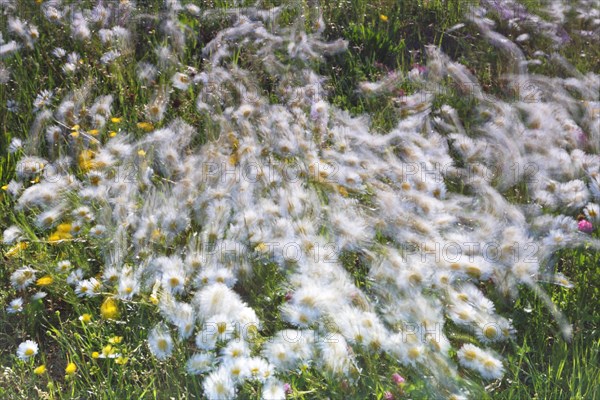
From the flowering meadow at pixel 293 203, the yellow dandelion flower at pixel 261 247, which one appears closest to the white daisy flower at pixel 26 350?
the flowering meadow at pixel 293 203

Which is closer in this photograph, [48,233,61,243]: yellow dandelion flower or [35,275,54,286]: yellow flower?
[35,275,54,286]: yellow flower

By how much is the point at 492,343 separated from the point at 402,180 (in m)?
0.64

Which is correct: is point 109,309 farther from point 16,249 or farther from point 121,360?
point 16,249

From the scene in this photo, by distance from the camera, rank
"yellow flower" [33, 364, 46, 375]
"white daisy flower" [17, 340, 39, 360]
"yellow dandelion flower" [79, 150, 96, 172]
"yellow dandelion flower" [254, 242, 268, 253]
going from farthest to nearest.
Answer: "yellow dandelion flower" [79, 150, 96, 172], "yellow dandelion flower" [254, 242, 268, 253], "white daisy flower" [17, 340, 39, 360], "yellow flower" [33, 364, 46, 375]

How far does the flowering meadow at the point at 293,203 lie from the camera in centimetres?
187

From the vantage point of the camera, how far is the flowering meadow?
1.87m

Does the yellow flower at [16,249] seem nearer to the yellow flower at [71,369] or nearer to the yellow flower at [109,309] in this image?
the yellow flower at [109,309]

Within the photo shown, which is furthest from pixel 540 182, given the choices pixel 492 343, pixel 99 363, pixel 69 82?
Result: pixel 69 82

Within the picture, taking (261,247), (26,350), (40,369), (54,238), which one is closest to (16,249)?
(54,238)

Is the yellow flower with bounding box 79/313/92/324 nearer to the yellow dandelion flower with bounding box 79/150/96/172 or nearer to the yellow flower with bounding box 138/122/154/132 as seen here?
the yellow dandelion flower with bounding box 79/150/96/172

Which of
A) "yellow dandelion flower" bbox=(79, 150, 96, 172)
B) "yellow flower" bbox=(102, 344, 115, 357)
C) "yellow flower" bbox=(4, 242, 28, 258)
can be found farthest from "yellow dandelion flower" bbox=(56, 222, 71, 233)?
"yellow flower" bbox=(102, 344, 115, 357)

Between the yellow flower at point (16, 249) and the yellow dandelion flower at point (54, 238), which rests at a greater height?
the yellow dandelion flower at point (54, 238)

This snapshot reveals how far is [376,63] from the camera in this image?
10.7ft

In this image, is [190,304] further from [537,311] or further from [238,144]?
[537,311]
